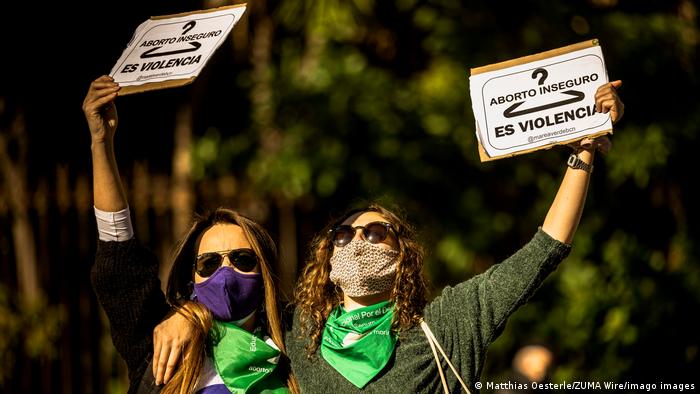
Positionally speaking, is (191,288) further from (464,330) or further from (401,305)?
(464,330)

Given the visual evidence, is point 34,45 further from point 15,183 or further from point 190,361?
point 190,361

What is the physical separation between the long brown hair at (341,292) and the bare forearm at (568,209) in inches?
20.9

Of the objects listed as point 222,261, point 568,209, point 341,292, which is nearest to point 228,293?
point 222,261

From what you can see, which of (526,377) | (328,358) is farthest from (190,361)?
(526,377)

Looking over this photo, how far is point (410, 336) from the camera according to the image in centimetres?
322

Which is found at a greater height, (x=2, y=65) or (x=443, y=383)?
(x=2, y=65)

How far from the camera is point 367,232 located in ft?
11.0

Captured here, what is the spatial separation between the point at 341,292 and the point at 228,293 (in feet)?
1.49

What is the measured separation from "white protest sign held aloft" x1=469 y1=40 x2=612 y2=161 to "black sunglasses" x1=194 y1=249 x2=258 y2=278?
3.00 ft

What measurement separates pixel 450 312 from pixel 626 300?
11.3 ft

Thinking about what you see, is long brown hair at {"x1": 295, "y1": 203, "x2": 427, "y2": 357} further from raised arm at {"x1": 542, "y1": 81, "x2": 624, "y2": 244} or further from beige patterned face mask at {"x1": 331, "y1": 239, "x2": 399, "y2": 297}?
raised arm at {"x1": 542, "y1": 81, "x2": 624, "y2": 244}

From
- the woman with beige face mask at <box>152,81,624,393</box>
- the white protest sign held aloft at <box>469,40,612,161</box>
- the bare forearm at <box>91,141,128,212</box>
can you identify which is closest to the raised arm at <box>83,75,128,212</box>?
the bare forearm at <box>91,141,128,212</box>

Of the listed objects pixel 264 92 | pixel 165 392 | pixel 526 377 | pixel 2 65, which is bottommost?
pixel 526 377

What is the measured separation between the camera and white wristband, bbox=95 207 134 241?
3.09 metres
